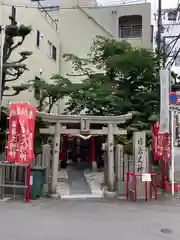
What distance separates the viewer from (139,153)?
11.0 meters

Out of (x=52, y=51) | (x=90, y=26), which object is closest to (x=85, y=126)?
(x=52, y=51)

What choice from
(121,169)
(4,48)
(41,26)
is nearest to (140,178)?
(121,169)

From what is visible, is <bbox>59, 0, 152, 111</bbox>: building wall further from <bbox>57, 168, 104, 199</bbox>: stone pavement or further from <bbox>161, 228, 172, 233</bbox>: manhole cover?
<bbox>161, 228, 172, 233</bbox>: manhole cover

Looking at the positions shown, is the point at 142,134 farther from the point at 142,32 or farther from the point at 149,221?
the point at 142,32

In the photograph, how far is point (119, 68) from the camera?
16234 mm

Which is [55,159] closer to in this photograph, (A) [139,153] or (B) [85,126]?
(B) [85,126]

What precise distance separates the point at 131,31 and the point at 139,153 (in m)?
17.7

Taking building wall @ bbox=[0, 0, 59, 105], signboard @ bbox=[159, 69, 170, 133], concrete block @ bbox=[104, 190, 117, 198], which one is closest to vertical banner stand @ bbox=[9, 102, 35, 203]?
concrete block @ bbox=[104, 190, 117, 198]

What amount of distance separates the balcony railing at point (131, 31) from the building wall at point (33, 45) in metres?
6.16

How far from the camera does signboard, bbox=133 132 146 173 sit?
35.8 feet

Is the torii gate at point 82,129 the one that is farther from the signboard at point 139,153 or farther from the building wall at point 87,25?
the building wall at point 87,25

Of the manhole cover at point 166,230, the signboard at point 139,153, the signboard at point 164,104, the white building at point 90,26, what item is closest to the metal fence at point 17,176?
the signboard at point 139,153

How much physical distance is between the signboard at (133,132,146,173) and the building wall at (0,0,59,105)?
8.27 metres

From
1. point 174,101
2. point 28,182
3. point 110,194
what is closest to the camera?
point 28,182
